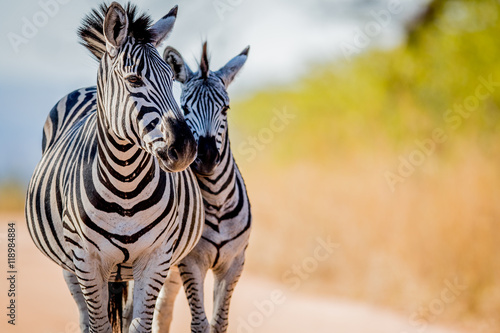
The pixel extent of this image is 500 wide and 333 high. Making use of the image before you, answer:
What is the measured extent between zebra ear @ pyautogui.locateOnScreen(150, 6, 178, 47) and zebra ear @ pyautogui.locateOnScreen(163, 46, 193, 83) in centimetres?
93

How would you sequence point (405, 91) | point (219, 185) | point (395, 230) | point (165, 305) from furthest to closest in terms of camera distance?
point (405, 91)
point (395, 230)
point (165, 305)
point (219, 185)

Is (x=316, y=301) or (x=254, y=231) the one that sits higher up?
(x=254, y=231)

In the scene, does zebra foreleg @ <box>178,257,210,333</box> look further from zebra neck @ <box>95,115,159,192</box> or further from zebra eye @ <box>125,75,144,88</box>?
zebra eye @ <box>125,75,144,88</box>

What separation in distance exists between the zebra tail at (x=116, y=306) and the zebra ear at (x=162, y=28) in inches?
87.8

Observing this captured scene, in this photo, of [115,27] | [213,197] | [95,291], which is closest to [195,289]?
[213,197]

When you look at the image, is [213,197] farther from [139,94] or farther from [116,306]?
[139,94]

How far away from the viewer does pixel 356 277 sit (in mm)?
10477

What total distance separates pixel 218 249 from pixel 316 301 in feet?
17.4

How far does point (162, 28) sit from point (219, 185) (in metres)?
1.43

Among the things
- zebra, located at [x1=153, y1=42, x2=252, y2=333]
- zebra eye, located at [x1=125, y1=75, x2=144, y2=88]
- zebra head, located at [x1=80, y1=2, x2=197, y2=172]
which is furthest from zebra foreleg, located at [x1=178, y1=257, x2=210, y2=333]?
zebra eye, located at [x1=125, y1=75, x2=144, y2=88]

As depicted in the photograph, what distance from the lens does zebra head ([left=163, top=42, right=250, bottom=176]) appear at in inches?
181

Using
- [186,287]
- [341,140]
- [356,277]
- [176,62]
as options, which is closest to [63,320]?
[186,287]

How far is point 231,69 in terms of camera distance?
5.35 metres

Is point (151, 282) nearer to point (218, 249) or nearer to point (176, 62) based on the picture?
point (218, 249)
